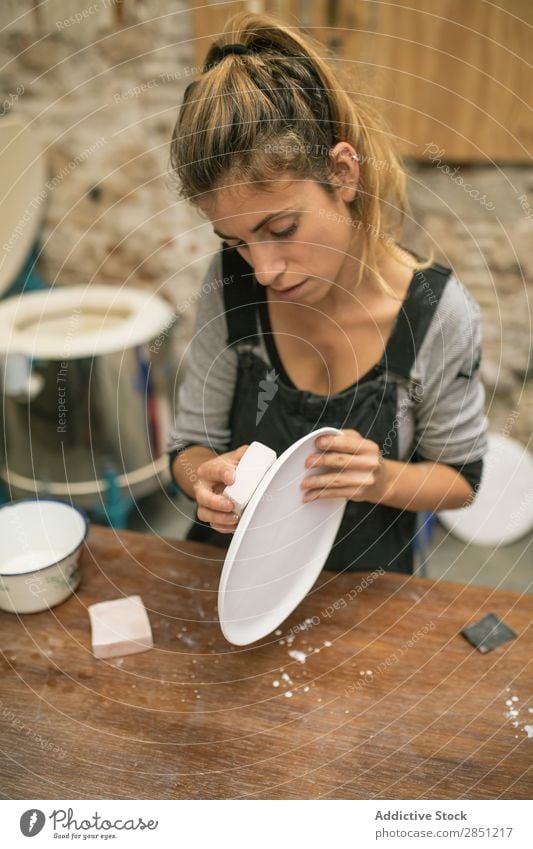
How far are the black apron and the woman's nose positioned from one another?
0.13 metres

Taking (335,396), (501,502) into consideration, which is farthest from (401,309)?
(501,502)

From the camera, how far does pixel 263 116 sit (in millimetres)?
575

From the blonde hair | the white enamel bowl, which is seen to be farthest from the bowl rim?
the blonde hair

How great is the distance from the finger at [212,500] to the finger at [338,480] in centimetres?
7

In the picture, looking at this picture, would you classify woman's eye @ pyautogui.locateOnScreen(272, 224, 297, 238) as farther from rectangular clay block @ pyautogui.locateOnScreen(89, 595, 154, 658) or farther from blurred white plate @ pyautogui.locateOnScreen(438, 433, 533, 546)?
blurred white plate @ pyautogui.locateOnScreen(438, 433, 533, 546)

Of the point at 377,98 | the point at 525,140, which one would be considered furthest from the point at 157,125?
the point at 377,98

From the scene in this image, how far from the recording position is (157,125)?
1.61 meters

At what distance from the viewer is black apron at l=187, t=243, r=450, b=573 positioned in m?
0.75

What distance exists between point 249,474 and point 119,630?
230 mm

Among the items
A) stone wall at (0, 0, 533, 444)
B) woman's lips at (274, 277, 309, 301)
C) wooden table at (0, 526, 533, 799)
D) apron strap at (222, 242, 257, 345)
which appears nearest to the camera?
wooden table at (0, 526, 533, 799)

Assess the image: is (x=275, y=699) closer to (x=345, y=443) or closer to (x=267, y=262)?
(x=345, y=443)

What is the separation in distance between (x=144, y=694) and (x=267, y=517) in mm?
208

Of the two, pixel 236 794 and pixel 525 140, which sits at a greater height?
pixel 525 140
